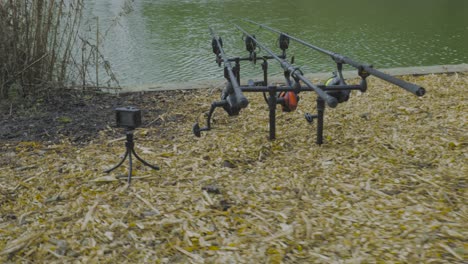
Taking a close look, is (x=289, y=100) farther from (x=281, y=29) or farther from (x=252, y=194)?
(x=281, y=29)

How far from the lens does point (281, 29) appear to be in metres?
10.8

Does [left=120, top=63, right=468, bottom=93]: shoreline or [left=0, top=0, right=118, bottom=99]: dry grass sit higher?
[left=0, top=0, right=118, bottom=99]: dry grass

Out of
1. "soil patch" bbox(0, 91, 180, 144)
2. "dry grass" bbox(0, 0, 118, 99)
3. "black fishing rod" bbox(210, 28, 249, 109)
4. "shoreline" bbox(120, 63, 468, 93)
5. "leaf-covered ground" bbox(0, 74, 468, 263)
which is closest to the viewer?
"leaf-covered ground" bbox(0, 74, 468, 263)

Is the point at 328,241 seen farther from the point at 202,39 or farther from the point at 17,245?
the point at 202,39

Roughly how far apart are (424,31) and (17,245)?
33.1 ft

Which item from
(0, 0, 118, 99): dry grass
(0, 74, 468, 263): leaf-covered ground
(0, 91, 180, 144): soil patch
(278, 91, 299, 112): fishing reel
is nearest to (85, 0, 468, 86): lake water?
(0, 0, 118, 99): dry grass

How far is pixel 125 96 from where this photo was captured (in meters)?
5.25

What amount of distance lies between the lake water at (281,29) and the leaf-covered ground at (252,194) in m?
2.47

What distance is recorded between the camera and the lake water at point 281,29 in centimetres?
799

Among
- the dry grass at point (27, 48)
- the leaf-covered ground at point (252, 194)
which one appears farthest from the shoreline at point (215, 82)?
the leaf-covered ground at point (252, 194)

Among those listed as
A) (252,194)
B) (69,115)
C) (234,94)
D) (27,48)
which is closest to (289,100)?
(234,94)

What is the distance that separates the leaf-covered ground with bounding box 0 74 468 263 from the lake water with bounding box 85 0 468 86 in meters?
2.47

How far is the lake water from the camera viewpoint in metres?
7.99

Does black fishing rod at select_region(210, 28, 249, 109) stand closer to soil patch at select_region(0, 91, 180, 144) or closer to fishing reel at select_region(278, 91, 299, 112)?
fishing reel at select_region(278, 91, 299, 112)
